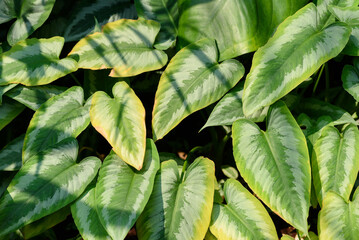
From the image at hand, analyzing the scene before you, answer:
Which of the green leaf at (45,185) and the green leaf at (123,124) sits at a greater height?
the green leaf at (123,124)

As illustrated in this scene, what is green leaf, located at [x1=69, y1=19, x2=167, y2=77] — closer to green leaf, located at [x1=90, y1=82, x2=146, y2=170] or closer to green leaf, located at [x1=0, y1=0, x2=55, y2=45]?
green leaf, located at [x1=90, y1=82, x2=146, y2=170]

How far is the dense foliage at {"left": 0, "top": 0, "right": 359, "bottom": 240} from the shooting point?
126cm

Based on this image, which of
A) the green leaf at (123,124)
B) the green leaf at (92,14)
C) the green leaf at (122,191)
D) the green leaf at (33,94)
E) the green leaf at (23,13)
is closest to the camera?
the green leaf at (122,191)

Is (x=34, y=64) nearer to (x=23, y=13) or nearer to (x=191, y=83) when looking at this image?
(x=23, y=13)

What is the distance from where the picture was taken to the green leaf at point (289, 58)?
1.30 m

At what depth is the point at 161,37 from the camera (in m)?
1.70

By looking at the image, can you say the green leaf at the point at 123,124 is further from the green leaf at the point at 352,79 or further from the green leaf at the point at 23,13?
the green leaf at the point at 352,79

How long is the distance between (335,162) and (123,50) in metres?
0.80

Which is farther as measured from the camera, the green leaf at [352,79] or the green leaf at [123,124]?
the green leaf at [352,79]

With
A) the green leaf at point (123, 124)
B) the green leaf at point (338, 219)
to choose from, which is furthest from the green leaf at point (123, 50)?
the green leaf at point (338, 219)

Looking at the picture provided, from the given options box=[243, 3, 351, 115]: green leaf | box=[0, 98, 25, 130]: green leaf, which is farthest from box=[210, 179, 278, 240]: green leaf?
box=[0, 98, 25, 130]: green leaf

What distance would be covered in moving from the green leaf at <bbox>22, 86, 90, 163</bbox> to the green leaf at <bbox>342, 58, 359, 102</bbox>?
880 millimetres

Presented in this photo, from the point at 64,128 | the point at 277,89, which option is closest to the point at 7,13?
the point at 64,128

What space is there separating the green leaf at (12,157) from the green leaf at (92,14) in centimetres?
51
